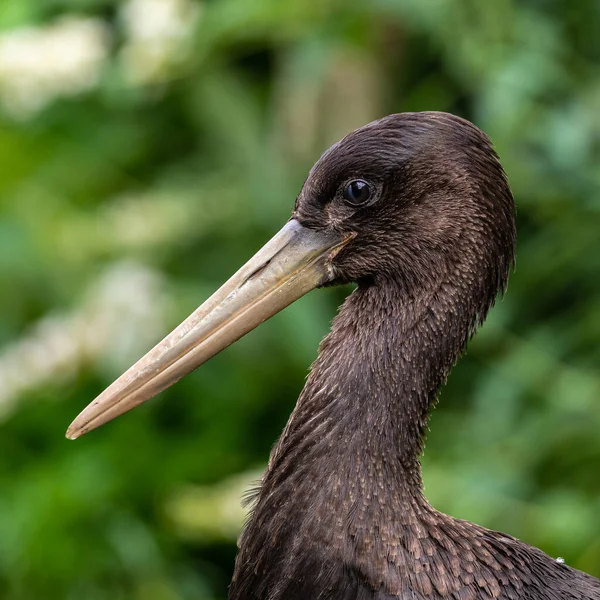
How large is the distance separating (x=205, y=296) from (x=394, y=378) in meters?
1.60

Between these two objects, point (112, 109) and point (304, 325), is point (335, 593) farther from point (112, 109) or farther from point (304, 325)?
point (112, 109)

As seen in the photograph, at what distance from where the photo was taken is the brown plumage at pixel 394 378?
1899 mm

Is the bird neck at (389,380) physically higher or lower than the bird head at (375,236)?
lower

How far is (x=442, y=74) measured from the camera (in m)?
4.37

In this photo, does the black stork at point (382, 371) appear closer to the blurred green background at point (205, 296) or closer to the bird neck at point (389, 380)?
the bird neck at point (389, 380)

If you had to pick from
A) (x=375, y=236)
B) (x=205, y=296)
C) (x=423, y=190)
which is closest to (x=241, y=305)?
(x=375, y=236)

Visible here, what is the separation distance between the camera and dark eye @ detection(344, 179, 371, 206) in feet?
6.47

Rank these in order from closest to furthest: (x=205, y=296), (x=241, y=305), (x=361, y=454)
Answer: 1. (x=361, y=454)
2. (x=241, y=305)
3. (x=205, y=296)

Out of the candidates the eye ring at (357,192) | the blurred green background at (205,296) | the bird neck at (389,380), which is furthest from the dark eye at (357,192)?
the blurred green background at (205,296)

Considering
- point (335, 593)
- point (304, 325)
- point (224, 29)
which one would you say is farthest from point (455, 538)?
point (224, 29)

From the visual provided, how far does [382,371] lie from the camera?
1964 millimetres

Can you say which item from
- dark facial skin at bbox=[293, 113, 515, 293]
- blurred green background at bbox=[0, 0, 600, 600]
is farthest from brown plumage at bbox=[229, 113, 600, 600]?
blurred green background at bbox=[0, 0, 600, 600]

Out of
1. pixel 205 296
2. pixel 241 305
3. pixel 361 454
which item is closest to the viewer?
pixel 361 454

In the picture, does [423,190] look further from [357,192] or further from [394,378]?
[394,378]
